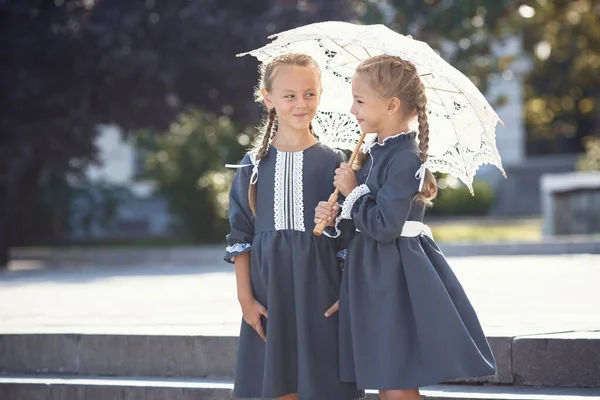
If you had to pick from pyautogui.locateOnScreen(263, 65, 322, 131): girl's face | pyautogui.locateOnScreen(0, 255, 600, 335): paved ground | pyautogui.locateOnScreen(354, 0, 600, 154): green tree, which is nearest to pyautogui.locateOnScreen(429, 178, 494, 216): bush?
pyautogui.locateOnScreen(354, 0, 600, 154): green tree

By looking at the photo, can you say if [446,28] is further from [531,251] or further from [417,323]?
[417,323]

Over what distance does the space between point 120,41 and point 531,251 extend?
5.56 metres

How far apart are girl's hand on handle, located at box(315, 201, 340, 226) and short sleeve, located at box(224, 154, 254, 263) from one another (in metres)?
0.37

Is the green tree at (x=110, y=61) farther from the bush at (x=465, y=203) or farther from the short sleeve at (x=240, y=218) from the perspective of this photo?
the bush at (x=465, y=203)

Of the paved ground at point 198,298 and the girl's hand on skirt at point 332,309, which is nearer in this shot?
the girl's hand on skirt at point 332,309

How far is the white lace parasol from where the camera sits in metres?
4.05

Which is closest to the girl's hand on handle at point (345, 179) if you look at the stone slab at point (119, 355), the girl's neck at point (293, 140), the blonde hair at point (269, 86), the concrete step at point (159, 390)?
the girl's neck at point (293, 140)

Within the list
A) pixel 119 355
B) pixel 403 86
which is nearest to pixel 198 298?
pixel 119 355

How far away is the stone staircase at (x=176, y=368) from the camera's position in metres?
4.88

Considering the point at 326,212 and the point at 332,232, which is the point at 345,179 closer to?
the point at 326,212

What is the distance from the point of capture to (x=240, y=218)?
4.33 metres

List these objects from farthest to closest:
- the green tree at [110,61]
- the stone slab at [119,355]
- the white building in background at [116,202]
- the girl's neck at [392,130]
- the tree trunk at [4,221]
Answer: the white building in background at [116,202]
the tree trunk at [4,221]
the green tree at [110,61]
the stone slab at [119,355]
the girl's neck at [392,130]

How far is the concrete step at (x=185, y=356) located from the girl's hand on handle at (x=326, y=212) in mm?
1368

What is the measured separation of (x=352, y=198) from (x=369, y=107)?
36 centimetres
